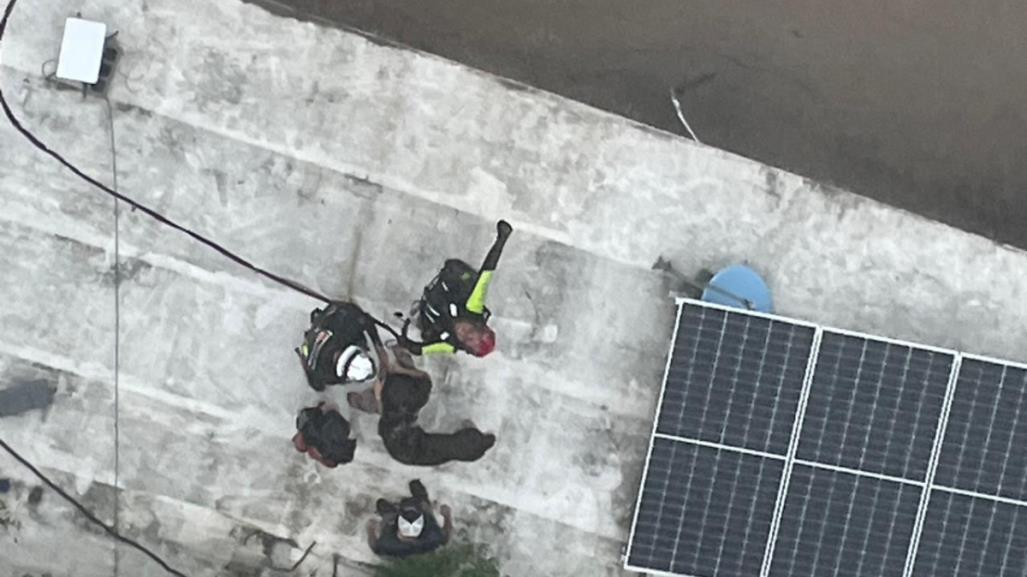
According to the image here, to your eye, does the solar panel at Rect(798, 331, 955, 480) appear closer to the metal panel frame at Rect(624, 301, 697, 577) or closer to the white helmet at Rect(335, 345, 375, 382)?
the metal panel frame at Rect(624, 301, 697, 577)

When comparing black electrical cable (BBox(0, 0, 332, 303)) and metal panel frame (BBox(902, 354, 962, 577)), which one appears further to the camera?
black electrical cable (BBox(0, 0, 332, 303))

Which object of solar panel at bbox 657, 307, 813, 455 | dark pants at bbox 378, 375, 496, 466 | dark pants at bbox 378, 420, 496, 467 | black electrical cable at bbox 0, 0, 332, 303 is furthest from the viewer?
black electrical cable at bbox 0, 0, 332, 303

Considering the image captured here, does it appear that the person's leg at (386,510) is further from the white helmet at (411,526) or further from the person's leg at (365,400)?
the person's leg at (365,400)

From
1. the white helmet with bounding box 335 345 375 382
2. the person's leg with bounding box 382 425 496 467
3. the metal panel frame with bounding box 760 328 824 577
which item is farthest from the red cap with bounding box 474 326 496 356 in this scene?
the metal panel frame with bounding box 760 328 824 577

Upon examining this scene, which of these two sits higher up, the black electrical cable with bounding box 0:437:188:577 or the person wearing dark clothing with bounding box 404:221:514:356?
the person wearing dark clothing with bounding box 404:221:514:356

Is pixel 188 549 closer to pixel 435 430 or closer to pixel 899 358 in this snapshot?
pixel 435 430

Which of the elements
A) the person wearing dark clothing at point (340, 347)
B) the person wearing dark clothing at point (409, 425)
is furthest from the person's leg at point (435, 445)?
the person wearing dark clothing at point (340, 347)
